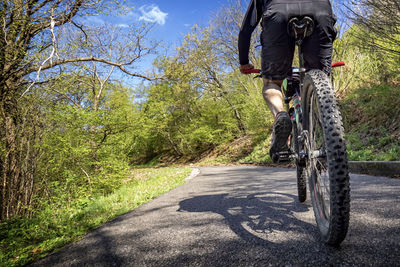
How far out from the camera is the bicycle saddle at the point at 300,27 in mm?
1678

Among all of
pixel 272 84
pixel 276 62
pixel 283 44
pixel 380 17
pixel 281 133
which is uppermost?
pixel 380 17

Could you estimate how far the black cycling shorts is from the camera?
5.58 ft

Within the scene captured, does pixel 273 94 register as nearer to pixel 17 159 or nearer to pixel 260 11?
pixel 260 11

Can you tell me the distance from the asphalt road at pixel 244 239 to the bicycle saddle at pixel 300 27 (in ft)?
4.73

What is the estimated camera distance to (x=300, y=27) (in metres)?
1.68

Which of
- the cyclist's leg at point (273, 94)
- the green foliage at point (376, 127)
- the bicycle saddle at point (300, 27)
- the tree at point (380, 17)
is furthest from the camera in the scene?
the green foliage at point (376, 127)

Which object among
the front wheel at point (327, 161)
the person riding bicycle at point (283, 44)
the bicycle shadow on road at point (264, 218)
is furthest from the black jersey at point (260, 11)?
the bicycle shadow on road at point (264, 218)

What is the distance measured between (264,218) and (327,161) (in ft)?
3.24

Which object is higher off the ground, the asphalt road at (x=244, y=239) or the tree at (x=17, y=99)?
the tree at (x=17, y=99)

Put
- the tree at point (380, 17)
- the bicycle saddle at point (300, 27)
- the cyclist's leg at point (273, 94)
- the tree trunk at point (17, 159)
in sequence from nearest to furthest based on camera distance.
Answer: the bicycle saddle at point (300, 27) < the cyclist's leg at point (273, 94) < the tree trunk at point (17, 159) < the tree at point (380, 17)

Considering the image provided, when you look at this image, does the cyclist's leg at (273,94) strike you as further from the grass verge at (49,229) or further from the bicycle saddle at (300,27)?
the grass verge at (49,229)

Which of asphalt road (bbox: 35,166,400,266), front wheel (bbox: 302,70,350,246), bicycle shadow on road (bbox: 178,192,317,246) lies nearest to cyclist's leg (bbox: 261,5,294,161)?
front wheel (bbox: 302,70,350,246)

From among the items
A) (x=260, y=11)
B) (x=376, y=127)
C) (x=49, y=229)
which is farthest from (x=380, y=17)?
(x=49, y=229)

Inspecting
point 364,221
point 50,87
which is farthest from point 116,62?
point 364,221
